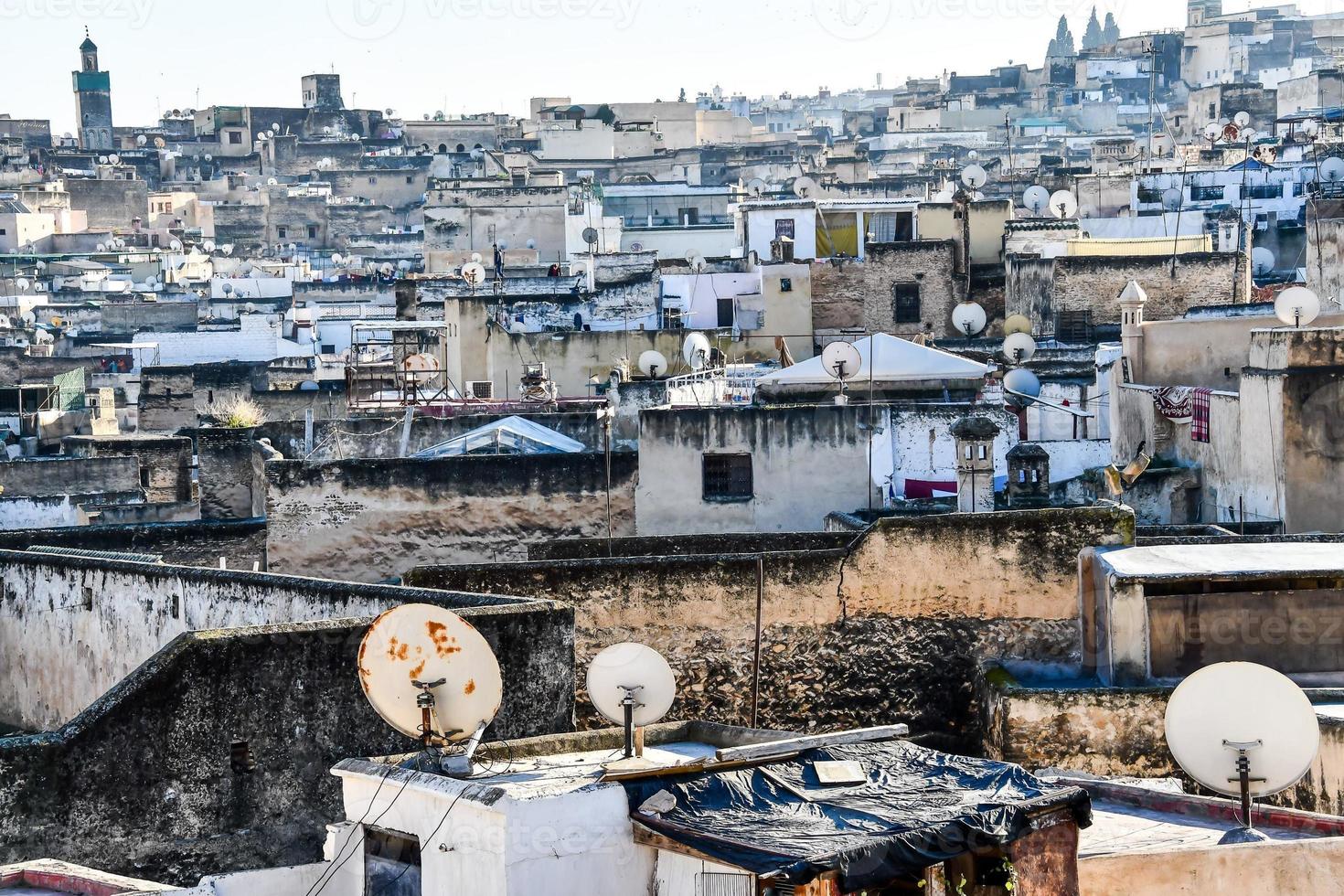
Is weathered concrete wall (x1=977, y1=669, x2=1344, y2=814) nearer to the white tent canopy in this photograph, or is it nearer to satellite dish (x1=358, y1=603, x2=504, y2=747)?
satellite dish (x1=358, y1=603, x2=504, y2=747)

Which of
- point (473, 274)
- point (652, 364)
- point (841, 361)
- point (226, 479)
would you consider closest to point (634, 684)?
point (841, 361)

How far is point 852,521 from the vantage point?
21.8m

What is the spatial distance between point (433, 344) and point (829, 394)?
587 inches

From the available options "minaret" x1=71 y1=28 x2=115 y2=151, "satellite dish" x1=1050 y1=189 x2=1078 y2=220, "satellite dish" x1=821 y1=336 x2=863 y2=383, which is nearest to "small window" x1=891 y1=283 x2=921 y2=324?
"satellite dish" x1=1050 y1=189 x2=1078 y2=220

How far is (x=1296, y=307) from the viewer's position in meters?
24.8

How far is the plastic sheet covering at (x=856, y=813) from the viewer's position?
10.9 metres

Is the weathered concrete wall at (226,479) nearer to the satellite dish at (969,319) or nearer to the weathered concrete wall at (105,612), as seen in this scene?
the weathered concrete wall at (105,612)

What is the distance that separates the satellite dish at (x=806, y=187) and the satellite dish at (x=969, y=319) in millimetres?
30632

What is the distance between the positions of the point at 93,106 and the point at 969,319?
301 ft

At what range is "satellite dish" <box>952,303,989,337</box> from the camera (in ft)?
129

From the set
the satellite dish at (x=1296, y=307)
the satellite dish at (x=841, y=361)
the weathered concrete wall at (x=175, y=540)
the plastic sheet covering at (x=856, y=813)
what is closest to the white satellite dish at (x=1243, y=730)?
the plastic sheet covering at (x=856, y=813)

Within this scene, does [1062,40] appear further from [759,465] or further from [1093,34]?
Answer: [759,465]

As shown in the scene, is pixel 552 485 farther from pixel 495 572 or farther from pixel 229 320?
pixel 229 320

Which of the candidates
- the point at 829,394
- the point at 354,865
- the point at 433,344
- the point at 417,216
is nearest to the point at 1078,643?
the point at 354,865
